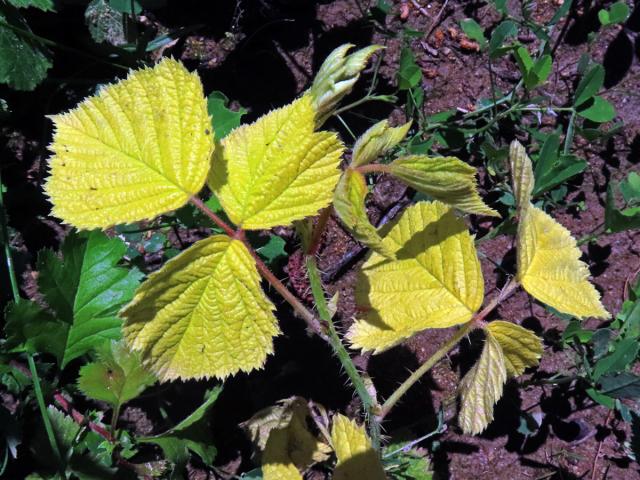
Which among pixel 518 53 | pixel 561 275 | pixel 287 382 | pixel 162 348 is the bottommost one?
pixel 287 382

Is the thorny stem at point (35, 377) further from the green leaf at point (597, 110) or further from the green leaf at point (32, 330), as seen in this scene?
the green leaf at point (597, 110)

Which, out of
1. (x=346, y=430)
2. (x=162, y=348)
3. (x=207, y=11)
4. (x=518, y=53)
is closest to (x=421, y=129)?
(x=518, y=53)

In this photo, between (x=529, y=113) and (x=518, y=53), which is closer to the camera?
(x=518, y=53)

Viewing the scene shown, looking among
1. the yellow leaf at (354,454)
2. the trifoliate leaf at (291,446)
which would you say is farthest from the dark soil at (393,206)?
the yellow leaf at (354,454)

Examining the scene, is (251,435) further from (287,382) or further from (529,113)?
(529,113)

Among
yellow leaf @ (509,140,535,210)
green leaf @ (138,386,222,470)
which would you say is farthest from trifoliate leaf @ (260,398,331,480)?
yellow leaf @ (509,140,535,210)
